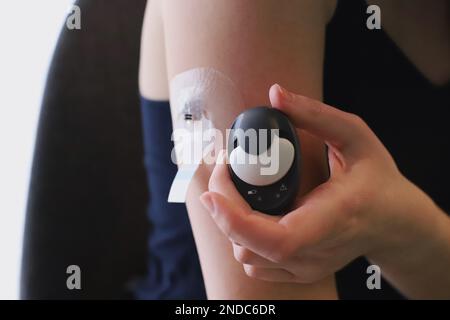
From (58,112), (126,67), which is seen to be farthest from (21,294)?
(126,67)

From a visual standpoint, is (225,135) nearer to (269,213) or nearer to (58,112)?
(269,213)

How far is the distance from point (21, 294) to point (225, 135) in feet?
1.53

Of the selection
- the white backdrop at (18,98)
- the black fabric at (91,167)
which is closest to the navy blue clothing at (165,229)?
the black fabric at (91,167)

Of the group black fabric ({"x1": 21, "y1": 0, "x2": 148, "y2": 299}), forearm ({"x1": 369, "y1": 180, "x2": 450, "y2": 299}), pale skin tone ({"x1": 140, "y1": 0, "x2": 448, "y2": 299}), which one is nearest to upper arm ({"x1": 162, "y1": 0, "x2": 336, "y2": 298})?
pale skin tone ({"x1": 140, "y1": 0, "x2": 448, "y2": 299})

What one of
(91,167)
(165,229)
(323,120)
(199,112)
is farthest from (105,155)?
(323,120)

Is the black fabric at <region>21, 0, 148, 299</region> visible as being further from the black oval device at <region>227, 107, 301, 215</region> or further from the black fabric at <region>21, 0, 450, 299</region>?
the black oval device at <region>227, 107, 301, 215</region>

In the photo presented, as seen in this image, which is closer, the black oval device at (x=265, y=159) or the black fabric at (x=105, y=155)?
the black oval device at (x=265, y=159)

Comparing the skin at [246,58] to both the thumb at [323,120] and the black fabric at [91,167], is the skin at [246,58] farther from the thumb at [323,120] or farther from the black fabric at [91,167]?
the black fabric at [91,167]

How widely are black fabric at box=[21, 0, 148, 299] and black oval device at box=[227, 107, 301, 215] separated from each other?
14.1 inches

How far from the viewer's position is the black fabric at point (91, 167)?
0.64 meters

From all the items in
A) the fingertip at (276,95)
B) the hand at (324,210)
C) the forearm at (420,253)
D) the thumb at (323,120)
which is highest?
the fingertip at (276,95)

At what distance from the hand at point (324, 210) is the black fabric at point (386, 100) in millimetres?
135

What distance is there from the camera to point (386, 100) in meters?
0.54

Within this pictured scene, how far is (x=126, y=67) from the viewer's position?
682 mm
